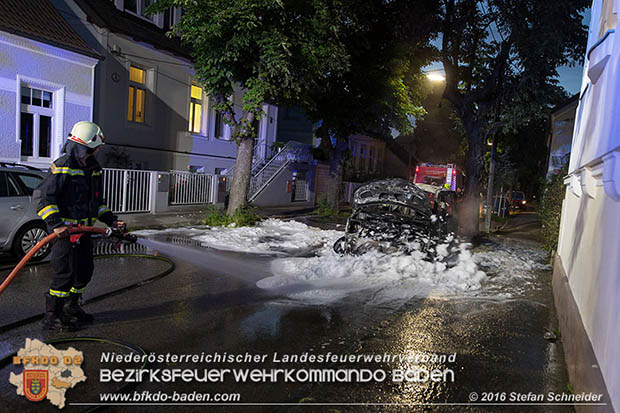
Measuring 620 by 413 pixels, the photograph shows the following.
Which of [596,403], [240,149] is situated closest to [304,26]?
[240,149]

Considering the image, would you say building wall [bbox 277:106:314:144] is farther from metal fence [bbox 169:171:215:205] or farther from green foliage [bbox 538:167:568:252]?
green foliage [bbox 538:167:568:252]

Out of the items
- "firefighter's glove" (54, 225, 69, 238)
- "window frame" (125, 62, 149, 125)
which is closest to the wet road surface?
"firefighter's glove" (54, 225, 69, 238)

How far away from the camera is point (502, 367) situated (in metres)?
4.94

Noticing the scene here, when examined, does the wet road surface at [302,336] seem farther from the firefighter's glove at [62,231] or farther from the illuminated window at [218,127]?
the illuminated window at [218,127]

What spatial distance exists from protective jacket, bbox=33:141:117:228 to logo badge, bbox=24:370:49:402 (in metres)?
1.54

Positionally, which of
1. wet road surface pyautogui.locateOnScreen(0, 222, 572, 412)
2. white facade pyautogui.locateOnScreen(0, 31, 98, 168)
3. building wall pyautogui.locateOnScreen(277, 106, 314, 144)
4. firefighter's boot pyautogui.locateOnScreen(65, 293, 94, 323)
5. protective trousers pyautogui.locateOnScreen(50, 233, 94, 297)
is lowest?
wet road surface pyautogui.locateOnScreen(0, 222, 572, 412)

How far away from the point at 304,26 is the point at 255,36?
1.77 m

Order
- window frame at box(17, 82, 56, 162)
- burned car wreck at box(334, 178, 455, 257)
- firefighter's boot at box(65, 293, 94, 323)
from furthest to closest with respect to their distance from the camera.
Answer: window frame at box(17, 82, 56, 162), burned car wreck at box(334, 178, 455, 257), firefighter's boot at box(65, 293, 94, 323)

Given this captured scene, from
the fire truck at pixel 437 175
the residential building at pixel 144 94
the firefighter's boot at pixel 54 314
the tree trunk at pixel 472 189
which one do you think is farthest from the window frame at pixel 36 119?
the fire truck at pixel 437 175

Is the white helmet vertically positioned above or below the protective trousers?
above

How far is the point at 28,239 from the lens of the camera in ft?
26.4

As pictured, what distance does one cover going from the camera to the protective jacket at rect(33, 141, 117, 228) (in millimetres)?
4773

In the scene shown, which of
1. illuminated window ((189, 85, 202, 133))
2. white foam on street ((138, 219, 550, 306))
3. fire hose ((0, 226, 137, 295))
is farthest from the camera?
illuminated window ((189, 85, 202, 133))

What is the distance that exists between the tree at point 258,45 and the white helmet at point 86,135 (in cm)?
815
